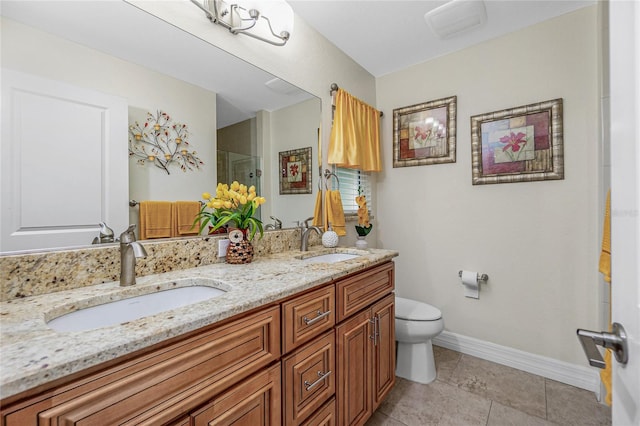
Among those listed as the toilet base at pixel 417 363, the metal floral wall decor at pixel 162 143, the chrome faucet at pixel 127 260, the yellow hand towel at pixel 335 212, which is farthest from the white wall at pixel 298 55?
the toilet base at pixel 417 363

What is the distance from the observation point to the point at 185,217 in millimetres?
1258

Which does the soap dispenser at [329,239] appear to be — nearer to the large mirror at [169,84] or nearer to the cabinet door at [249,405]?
the large mirror at [169,84]

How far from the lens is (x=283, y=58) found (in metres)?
1.75

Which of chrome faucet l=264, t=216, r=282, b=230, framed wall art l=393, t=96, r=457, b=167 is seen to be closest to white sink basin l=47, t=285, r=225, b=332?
chrome faucet l=264, t=216, r=282, b=230

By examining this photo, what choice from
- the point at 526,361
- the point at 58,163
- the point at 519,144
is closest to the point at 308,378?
the point at 58,163

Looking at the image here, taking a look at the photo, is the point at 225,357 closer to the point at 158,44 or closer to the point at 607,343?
the point at 607,343

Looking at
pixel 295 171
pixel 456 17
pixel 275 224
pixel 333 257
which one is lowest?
pixel 333 257

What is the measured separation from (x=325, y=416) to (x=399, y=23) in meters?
2.35

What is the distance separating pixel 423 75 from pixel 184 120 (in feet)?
6.73

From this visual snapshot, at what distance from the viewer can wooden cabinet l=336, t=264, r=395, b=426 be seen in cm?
123

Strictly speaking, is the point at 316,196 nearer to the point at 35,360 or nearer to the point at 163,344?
the point at 163,344

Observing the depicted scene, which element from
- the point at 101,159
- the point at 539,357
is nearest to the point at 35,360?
the point at 101,159

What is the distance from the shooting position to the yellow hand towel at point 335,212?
6.68 feet

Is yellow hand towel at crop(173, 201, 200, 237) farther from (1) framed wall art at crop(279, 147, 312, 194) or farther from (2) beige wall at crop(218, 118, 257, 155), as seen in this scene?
(1) framed wall art at crop(279, 147, 312, 194)
